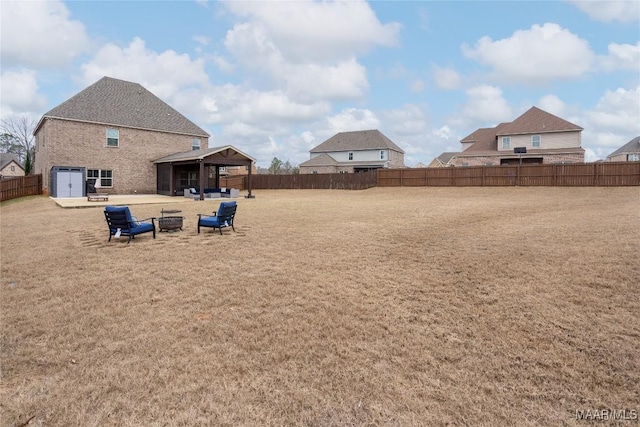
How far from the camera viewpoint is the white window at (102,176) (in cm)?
2869

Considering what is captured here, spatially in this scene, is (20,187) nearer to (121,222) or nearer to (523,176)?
(121,222)

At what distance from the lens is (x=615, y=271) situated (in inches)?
241

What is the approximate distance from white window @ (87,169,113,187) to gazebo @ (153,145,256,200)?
12.2ft

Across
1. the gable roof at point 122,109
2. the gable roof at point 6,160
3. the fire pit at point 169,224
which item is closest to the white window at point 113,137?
the gable roof at point 122,109

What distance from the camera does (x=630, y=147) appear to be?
57.6 m

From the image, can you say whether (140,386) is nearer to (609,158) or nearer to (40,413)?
(40,413)

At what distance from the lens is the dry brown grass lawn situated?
3.32 m

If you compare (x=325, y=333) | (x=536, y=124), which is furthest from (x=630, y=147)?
(x=325, y=333)

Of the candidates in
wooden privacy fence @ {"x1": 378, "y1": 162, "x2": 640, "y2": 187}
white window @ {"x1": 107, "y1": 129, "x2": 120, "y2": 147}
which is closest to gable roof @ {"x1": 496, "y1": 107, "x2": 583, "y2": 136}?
wooden privacy fence @ {"x1": 378, "y1": 162, "x2": 640, "y2": 187}

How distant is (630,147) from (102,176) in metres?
73.3

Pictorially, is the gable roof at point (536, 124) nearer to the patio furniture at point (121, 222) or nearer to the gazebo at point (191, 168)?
the gazebo at point (191, 168)

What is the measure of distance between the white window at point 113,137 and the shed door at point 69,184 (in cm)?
352

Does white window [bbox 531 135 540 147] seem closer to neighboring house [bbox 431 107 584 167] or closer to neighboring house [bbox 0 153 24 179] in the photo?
neighboring house [bbox 431 107 584 167]

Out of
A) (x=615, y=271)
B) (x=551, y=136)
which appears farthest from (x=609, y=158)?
(x=615, y=271)
